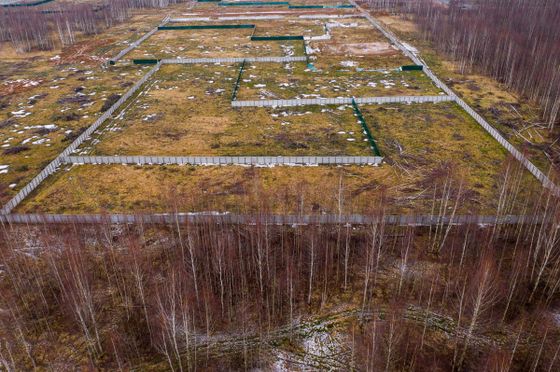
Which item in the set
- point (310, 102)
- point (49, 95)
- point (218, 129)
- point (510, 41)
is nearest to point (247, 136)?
point (218, 129)

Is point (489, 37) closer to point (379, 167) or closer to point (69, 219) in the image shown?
point (379, 167)

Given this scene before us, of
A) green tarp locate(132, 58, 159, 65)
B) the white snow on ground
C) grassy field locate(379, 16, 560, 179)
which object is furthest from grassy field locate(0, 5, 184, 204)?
grassy field locate(379, 16, 560, 179)

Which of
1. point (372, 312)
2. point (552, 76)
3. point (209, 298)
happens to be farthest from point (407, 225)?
point (552, 76)

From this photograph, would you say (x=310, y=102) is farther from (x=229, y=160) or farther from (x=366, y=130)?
(x=229, y=160)

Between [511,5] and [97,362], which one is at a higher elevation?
[511,5]

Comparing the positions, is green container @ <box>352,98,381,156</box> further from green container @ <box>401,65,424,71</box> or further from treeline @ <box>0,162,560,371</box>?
green container @ <box>401,65,424,71</box>

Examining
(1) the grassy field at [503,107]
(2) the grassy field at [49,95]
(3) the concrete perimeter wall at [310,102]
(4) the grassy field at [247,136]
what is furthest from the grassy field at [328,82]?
(2) the grassy field at [49,95]

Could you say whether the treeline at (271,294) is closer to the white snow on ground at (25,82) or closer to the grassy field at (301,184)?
the grassy field at (301,184)
